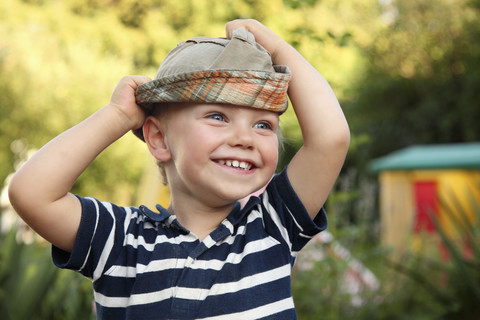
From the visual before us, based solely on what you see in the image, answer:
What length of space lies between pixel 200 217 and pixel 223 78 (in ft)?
1.31

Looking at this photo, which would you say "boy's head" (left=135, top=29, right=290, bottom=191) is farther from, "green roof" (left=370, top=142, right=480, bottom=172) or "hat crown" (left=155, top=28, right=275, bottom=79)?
"green roof" (left=370, top=142, right=480, bottom=172)

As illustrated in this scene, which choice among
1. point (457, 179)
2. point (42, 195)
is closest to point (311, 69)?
point (42, 195)

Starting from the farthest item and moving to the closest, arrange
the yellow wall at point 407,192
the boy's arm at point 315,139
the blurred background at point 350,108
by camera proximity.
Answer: the yellow wall at point 407,192, the blurred background at point 350,108, the boy's arm at point 315,139

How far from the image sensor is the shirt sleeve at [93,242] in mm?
1474

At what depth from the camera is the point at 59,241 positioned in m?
1.49

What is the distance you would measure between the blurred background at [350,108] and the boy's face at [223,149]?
227 cm

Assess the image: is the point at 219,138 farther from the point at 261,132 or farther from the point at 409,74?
the point at 409,74

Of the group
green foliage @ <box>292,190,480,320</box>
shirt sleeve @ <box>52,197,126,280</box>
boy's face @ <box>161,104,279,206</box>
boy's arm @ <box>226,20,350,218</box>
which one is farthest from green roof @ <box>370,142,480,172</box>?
shirt sleeve @ <box>52,197,126,280</box>

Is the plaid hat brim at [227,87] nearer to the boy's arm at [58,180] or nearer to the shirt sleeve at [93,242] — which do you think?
the boy's arm at [58,180]

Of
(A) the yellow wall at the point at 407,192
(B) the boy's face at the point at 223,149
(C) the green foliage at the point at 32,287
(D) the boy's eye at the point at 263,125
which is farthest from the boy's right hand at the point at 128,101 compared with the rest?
(A) the yellow wall at the point at 407,192

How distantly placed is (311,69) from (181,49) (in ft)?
1.20

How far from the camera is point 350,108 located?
1670 cm

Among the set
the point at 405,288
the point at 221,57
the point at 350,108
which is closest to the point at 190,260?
the point at 221,57

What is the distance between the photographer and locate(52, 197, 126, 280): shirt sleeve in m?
1.47
